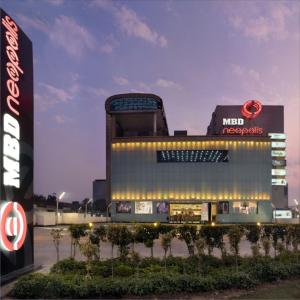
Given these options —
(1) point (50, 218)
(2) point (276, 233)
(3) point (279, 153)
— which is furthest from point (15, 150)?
(3) point (279, 153)

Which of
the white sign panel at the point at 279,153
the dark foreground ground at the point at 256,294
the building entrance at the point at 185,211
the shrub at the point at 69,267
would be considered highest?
the white sign panel at the point at 279,153

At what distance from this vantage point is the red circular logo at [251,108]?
122 m

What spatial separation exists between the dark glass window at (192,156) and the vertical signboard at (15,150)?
312ft

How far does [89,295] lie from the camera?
48.8 ft

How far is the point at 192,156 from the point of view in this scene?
378 feet

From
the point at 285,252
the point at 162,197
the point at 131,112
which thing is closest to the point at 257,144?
the point at 162,197

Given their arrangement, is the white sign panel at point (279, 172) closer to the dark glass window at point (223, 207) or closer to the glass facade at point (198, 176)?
the glass facade at point (198, 176)

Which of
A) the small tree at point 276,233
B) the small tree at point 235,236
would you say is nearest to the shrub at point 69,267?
the small tree at point 235,236

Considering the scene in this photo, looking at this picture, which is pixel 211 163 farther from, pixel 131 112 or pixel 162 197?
pixel 131 112

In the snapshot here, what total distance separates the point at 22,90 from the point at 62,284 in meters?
9.03

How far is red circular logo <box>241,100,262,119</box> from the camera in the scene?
12219 cm

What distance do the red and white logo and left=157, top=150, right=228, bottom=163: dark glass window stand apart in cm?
9683

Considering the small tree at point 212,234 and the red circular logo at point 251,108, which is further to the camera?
the red circular logo at point 251,108

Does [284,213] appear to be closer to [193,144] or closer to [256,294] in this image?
[193,144]
